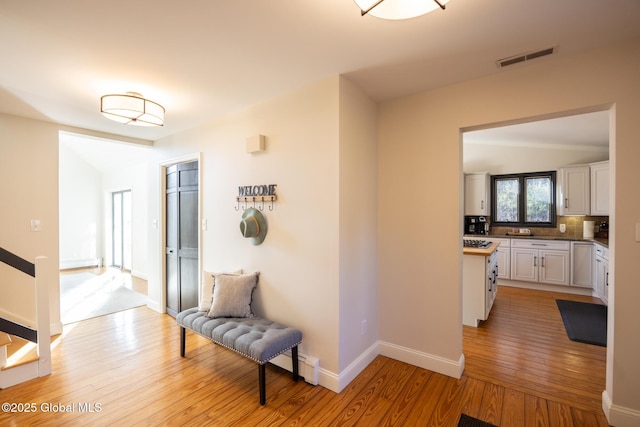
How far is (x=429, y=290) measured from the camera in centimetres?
261

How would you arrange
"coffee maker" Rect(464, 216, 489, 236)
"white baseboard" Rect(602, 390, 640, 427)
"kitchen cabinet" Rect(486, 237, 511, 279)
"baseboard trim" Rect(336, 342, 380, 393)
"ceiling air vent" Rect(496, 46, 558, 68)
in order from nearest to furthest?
"white baseboard" Rect(602, 390, 640, 427) → "ceiling air vent" Rect(496, 46, 558, 68) → "baseboard trim" Rect(336, 342, 380, 393) → "kitchen cabinet" Rect(486, 237, 511, 279) → "coffee maker" Rect(464, 216, 489, 236)

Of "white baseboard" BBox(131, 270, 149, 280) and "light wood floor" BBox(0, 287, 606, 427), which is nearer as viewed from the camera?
"light wood floor" BBox(0, 287, 606, 427)

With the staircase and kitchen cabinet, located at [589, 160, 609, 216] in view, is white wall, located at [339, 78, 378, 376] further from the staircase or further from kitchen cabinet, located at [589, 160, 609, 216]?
kitchen cabinet, located at [589, 160, 609, 216]

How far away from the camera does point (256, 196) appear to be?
2.86m

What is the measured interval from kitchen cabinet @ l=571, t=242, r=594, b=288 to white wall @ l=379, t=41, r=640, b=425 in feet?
12.0

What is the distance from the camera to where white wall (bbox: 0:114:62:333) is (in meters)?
3.21

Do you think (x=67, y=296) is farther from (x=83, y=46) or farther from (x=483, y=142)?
(x=483, y=142)

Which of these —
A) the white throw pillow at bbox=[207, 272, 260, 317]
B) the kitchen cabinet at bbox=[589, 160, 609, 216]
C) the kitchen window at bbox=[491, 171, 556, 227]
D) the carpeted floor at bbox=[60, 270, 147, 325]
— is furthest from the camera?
the kitchen window at bbox=[491, 171, 556, 227]

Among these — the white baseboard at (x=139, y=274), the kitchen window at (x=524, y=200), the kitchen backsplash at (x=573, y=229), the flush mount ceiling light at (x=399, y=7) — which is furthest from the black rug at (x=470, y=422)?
the white baseboard at (x=139, y=274)

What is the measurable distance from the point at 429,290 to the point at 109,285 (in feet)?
20.0

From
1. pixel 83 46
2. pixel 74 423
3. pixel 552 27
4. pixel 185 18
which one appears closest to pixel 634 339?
pixel 552 27

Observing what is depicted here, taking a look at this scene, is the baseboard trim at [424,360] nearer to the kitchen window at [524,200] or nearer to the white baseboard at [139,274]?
the kitchen window at [524,200]

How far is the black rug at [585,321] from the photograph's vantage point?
318 centimetres

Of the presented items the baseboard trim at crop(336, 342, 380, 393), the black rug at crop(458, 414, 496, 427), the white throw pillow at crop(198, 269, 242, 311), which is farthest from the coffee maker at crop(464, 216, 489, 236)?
the white throw pillow at crop(198, 269, 242, 311)
